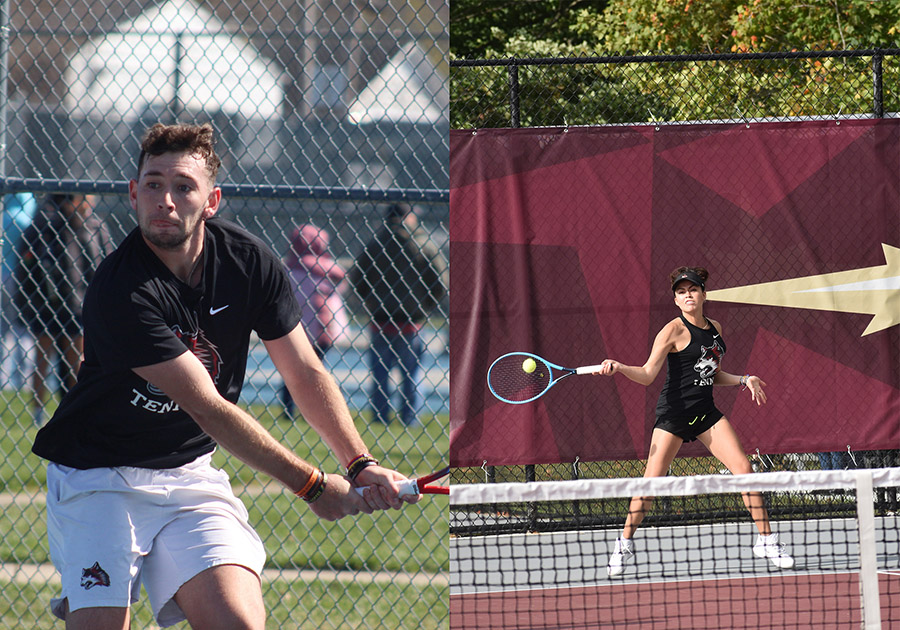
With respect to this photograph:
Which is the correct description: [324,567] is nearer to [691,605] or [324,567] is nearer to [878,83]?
[691,605]

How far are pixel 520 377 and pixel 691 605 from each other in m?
1.35

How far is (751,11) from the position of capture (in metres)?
9.13

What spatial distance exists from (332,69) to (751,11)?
13.6 feet

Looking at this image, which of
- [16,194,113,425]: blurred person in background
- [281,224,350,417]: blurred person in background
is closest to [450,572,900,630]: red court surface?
[16,194,113,425]: blurred person in background

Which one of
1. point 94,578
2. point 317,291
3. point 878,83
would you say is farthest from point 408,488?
point 317,291

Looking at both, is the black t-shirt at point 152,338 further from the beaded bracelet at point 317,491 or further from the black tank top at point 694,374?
the black tank top at point 694,374

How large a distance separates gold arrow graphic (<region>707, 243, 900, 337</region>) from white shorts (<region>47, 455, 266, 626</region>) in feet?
10.4

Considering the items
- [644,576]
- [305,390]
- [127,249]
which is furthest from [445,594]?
[127,249]

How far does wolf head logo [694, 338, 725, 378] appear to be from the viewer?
4.81 metres

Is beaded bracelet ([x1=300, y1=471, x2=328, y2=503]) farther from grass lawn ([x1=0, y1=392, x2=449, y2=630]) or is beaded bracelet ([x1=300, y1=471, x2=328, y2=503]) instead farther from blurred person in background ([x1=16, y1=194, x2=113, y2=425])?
blurred person in background ([x1=16, y1=194, x2=113, y2=425])

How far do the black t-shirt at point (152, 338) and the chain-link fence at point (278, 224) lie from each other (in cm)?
81

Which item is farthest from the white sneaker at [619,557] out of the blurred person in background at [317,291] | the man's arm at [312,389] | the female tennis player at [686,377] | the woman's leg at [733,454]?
the blurred person in background at [317,291]

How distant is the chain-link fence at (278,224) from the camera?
3.96 metres

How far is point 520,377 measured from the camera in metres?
4.91
